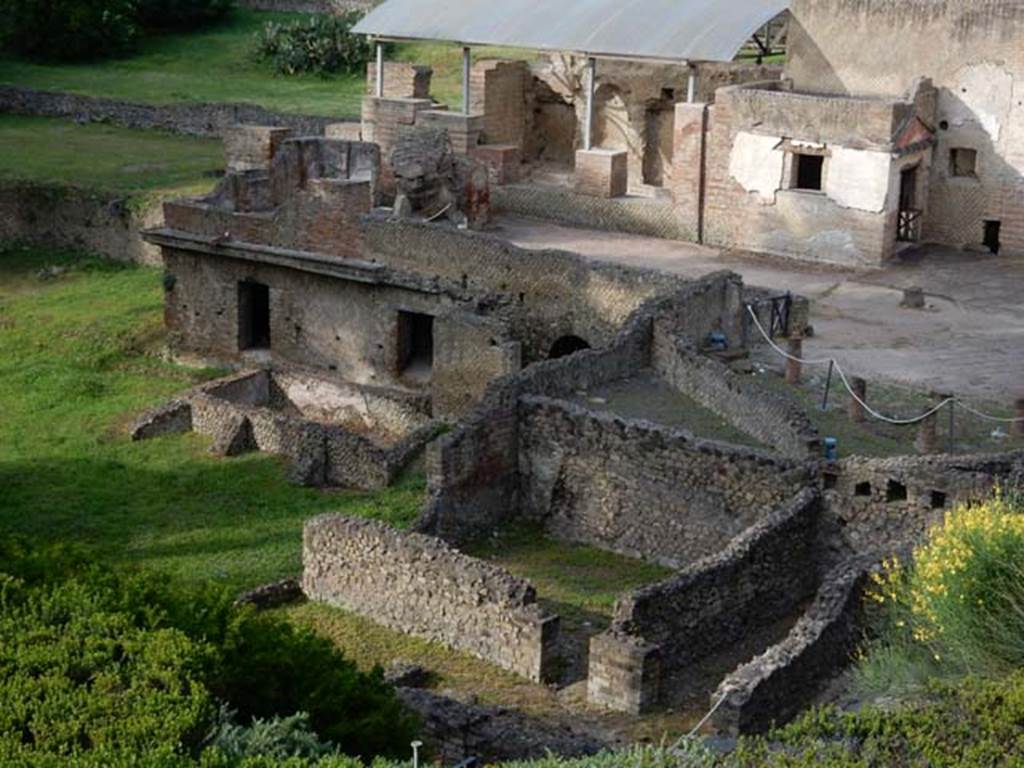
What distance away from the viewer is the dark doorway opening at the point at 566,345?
23656mm

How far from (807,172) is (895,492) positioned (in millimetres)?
12918

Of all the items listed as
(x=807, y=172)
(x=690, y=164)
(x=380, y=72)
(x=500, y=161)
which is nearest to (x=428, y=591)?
(x=807, y=172)

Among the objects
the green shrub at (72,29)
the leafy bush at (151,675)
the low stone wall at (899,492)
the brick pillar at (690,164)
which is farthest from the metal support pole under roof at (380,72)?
the leafy bush at (151,675)

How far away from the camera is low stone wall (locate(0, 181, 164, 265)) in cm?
3188

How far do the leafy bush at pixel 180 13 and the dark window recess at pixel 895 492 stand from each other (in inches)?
1529

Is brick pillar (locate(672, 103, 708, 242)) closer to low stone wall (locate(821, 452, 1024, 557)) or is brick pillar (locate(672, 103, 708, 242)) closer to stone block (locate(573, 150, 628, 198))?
stone block (locate(573, 150, 628, 198))

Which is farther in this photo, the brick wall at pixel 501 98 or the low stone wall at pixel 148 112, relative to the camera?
the low stone wall at pixel 148 112

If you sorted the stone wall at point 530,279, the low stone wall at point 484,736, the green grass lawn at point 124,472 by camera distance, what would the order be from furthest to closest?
the stone wall at point 530,279, the green grass lawn at point 124,472, the low stone wall at point 484,736

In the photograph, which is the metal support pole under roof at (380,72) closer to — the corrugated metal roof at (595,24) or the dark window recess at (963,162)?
the corrugated metal roof at (595,24)

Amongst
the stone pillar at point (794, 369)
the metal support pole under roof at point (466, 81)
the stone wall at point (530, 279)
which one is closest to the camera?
the stone pillar at point (794, 369)

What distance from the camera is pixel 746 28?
2961cm

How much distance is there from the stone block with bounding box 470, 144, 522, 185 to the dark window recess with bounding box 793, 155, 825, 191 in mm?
5547

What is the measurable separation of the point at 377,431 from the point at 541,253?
10.6ft

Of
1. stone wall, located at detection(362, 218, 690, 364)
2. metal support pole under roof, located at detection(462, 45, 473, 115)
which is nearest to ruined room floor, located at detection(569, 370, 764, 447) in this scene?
stone wall, located at detection(362, 218, 690, 364)
